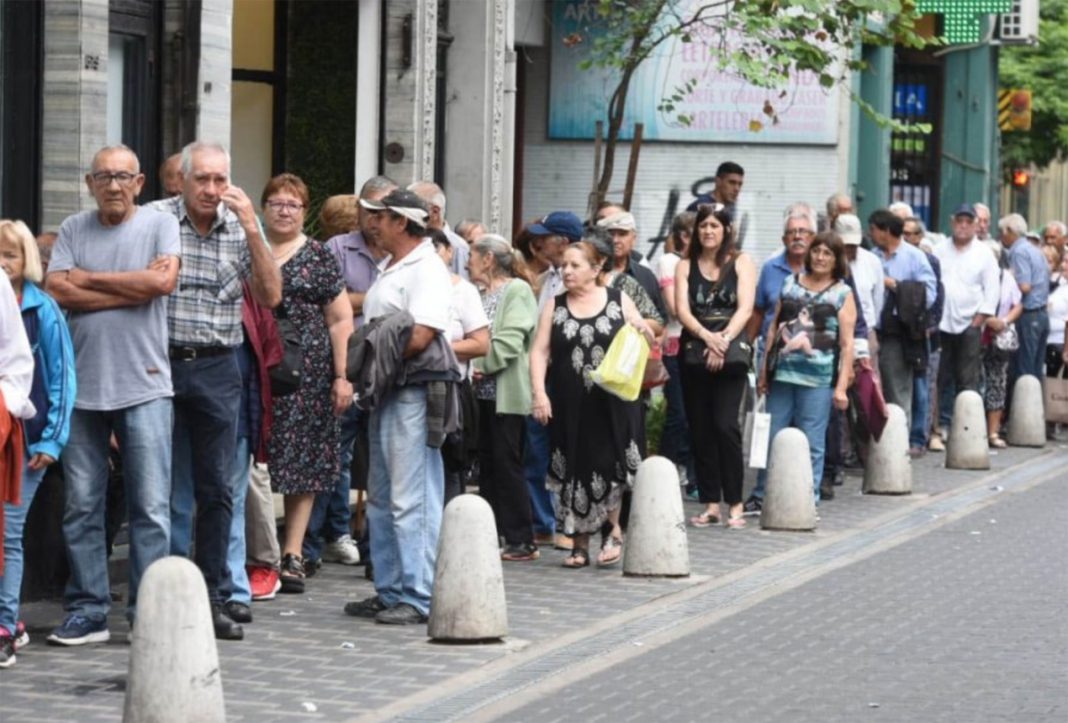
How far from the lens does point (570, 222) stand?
13.8m

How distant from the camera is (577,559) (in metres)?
13.2

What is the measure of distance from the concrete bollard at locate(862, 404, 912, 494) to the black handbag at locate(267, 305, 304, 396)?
6657mm

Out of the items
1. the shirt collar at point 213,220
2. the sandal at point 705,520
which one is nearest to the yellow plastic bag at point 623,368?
the sandal at point 705,520

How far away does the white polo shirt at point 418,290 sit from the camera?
35.8ft

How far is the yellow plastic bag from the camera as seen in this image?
1276 cm

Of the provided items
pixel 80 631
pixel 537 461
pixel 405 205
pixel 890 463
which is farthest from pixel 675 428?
pixel 80 631

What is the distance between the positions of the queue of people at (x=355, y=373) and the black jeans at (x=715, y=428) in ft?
0.06

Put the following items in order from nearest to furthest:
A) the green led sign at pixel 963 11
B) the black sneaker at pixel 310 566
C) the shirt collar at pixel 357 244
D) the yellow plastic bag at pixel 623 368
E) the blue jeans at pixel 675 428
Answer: the black sneaker at pixel 310 566, the shirt collar at pixel 357 244, the yellow plastic bag at pixel 623 368, the blue jeans at pixel 675 428, the green led sign at pixel 963 11

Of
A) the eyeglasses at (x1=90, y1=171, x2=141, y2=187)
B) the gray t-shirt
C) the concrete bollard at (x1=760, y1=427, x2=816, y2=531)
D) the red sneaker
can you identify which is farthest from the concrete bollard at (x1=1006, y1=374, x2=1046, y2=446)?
the eyeglasses at (x1=90, y1=171, x2=141, y2=187)

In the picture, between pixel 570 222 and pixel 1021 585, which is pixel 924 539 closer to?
pixel 1021 585

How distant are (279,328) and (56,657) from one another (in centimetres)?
214

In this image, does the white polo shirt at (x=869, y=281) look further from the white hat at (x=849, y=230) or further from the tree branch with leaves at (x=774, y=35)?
the tree branch with leaves at (x=774, y=35)

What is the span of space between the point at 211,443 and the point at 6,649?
49.6 inches

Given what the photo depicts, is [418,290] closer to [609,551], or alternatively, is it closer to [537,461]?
[609,551]
